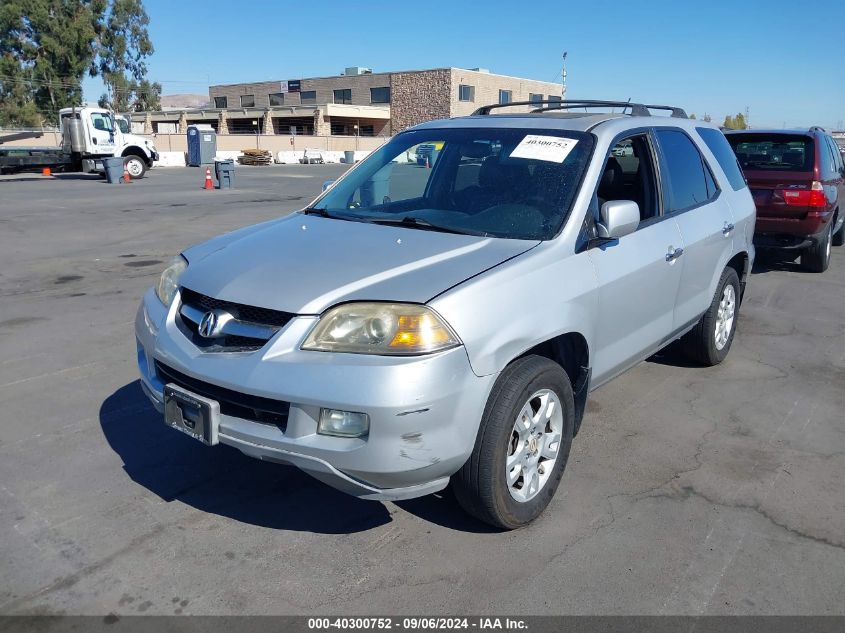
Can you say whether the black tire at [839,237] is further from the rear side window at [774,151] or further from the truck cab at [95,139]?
the truck cab at [95,139]

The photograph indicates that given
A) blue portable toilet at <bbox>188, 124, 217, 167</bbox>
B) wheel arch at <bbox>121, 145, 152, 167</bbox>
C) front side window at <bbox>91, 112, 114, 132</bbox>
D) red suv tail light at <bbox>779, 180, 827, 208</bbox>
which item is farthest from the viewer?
blue portable toilet at <bbox>188, 124, 217, 167</bbox>

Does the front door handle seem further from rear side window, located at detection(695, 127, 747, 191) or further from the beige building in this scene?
the beige building

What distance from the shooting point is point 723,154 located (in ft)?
18.8

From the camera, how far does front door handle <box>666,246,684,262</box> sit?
14.2 feet

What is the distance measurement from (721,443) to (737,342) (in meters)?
2.43

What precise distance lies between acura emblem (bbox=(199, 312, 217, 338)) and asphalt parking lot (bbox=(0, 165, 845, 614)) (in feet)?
3.07

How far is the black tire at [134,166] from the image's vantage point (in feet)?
96.1

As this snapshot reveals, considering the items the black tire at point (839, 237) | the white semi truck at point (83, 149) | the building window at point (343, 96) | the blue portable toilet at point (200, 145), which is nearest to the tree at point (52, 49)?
the building window at point (343, 96)

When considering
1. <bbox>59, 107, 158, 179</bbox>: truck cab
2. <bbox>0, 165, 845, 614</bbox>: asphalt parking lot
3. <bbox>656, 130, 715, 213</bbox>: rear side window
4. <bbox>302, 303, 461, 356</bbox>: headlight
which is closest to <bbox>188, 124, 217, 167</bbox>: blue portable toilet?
<bbox>59, 107, 158, 179</bbox>: truck cab

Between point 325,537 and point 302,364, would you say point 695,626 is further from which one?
point 302,364

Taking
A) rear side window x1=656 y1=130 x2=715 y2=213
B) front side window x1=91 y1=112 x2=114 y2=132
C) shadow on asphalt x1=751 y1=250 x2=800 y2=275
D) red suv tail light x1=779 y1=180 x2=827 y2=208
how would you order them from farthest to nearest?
front side window x1=91 y1=112 x2=114 y2=132 → shadow on asphalt x1=751 y1=250 x2=800 y2=275 → red suv tail light x1=779 y1=180 x2=827 y2=208 → rear side window x1=656 y1=130 x2=715 y2=213

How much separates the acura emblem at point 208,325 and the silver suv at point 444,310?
0.4 inches

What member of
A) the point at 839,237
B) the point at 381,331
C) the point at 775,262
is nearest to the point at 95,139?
the point at 775,262

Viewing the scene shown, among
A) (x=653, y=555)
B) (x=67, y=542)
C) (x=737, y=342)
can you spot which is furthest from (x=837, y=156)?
(x=67, y=542)
